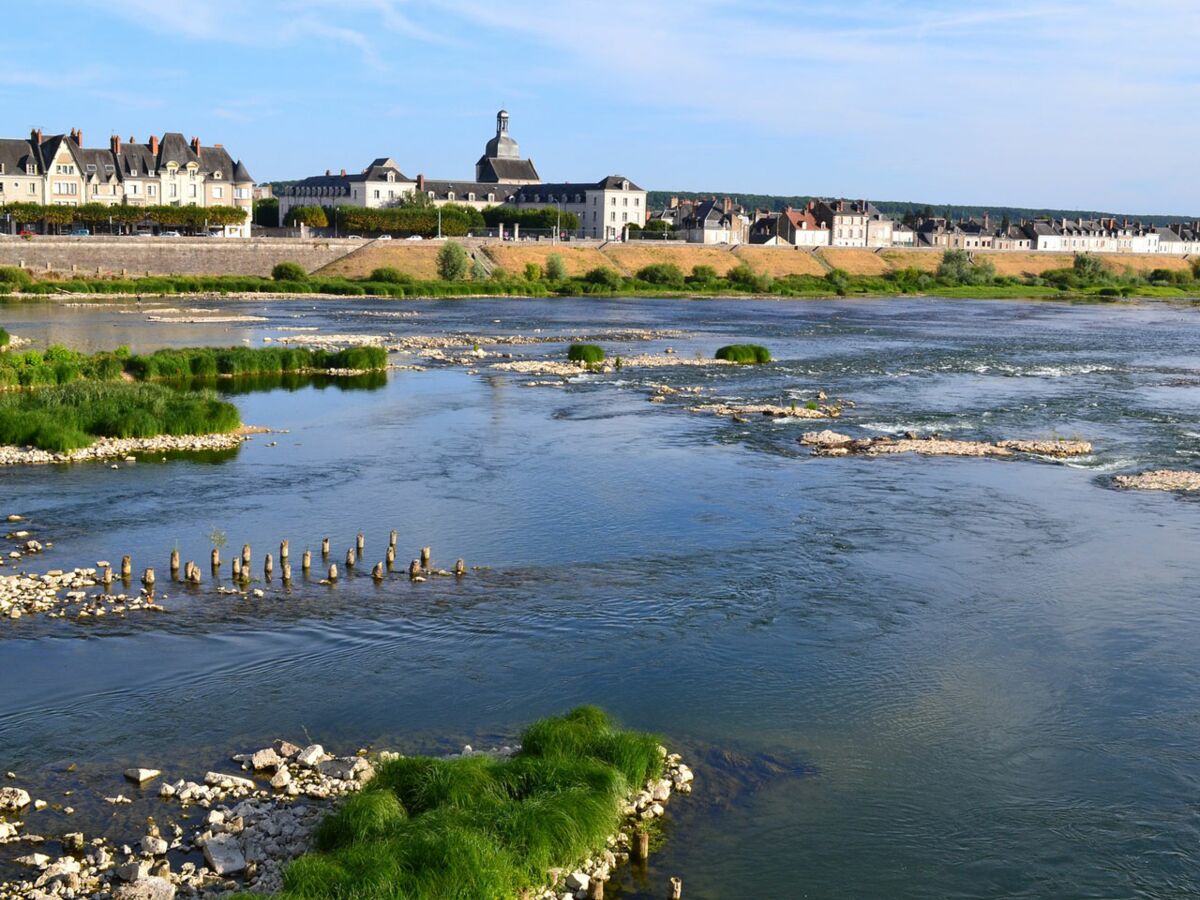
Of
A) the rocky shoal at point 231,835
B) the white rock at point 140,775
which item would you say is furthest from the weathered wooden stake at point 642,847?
the white rock at point 140,775

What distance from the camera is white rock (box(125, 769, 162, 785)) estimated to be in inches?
574

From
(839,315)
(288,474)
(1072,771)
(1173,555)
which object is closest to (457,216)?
(839,315)

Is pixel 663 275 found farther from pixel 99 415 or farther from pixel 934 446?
pixel 99 415

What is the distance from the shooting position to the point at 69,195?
366 feet

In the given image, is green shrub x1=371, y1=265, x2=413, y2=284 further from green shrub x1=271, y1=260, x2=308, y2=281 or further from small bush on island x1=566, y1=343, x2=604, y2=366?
small bush on island x1=566, y1=343, x2=604, y2=366

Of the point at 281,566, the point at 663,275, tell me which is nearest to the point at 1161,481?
the point at 281,566

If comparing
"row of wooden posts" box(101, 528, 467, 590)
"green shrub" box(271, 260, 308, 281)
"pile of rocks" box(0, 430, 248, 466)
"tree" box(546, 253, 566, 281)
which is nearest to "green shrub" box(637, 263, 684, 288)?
"tree" box(546, 253, 566, 281)

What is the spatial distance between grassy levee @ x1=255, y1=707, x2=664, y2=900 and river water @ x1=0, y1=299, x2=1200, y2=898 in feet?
2.84

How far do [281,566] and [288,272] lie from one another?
79934 millimetres

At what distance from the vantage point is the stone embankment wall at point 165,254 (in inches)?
3484

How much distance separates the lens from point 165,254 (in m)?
95.1

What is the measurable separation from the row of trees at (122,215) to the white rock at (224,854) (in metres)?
99.3

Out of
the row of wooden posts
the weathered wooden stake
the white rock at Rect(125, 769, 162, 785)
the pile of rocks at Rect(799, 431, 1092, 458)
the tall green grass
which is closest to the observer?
the weathered wooden stake

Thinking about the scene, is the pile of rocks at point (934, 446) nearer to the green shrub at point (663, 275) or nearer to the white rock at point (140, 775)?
the white rock at point (140, 775)
